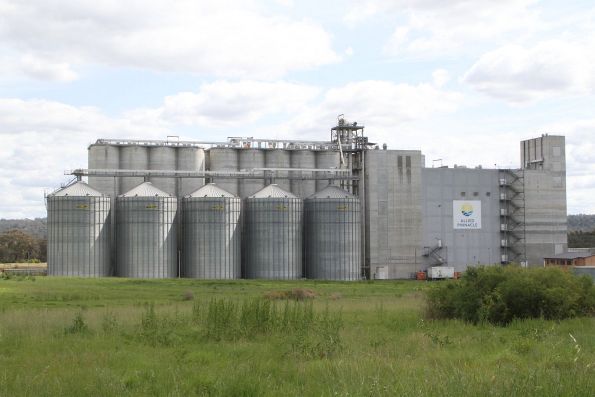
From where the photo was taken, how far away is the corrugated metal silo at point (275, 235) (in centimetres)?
9356

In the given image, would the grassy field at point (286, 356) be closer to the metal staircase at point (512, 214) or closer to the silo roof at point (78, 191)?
the silo roof at point (78, 191)

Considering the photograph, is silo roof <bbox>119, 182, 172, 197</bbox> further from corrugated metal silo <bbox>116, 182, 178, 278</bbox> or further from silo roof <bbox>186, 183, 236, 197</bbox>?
silo roof <bbox>186, 183, 236, 197</bbox>

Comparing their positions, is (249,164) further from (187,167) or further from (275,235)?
(275,235)

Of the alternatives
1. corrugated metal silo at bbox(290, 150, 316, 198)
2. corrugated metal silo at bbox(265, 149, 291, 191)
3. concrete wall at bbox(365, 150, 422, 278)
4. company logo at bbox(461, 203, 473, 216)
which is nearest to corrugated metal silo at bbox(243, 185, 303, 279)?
corrugated metal silo at bbox(265, 149, 291, 191)

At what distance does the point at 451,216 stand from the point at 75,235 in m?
53.8

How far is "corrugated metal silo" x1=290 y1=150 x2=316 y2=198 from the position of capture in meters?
107

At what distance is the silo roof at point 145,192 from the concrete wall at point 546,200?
5643cm

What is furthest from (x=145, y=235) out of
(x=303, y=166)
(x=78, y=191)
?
(x=303, y=166)

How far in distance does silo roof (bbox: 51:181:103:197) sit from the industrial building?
349 centimetres

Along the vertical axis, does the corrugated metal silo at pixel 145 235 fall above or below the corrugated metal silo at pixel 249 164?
below

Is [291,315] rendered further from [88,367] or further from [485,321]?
[88,367]

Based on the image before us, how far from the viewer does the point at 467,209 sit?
109125mm

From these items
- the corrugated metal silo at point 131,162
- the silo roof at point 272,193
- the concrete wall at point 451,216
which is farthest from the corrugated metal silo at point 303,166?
the corrugated metal silo at point 131,162

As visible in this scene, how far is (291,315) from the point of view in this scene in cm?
2827
